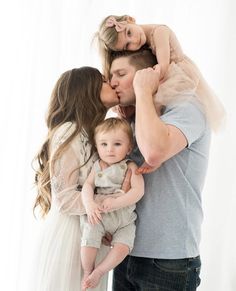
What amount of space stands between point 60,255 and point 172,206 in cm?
42

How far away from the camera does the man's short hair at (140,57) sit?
1638mm

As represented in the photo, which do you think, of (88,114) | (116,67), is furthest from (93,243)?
(116,67)

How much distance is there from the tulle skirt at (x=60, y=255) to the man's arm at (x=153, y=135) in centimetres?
40

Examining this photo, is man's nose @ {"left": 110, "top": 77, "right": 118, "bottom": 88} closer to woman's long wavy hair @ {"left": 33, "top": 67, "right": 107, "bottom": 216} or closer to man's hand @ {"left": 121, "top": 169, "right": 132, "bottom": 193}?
woman's long wavy hair @ {"left": 33, "top": 67, "right": 107, "bottom": 216}

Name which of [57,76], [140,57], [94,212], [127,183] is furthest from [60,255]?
[57,76]

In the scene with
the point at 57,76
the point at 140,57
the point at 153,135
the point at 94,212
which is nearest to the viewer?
the point at 153,135

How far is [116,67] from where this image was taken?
1642 millimetres

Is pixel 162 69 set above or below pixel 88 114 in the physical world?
above

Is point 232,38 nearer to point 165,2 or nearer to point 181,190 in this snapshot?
point 165,2

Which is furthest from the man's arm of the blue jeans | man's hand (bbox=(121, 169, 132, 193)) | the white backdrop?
the white backdrop

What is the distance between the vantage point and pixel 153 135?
4.32 feet

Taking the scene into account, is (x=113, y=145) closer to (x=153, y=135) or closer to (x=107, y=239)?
(x=153, y=135)

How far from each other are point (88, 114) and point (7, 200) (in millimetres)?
785

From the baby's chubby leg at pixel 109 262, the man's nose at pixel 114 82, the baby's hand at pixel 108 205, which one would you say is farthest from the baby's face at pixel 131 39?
the baby's chubby leg at pixel 109 262
